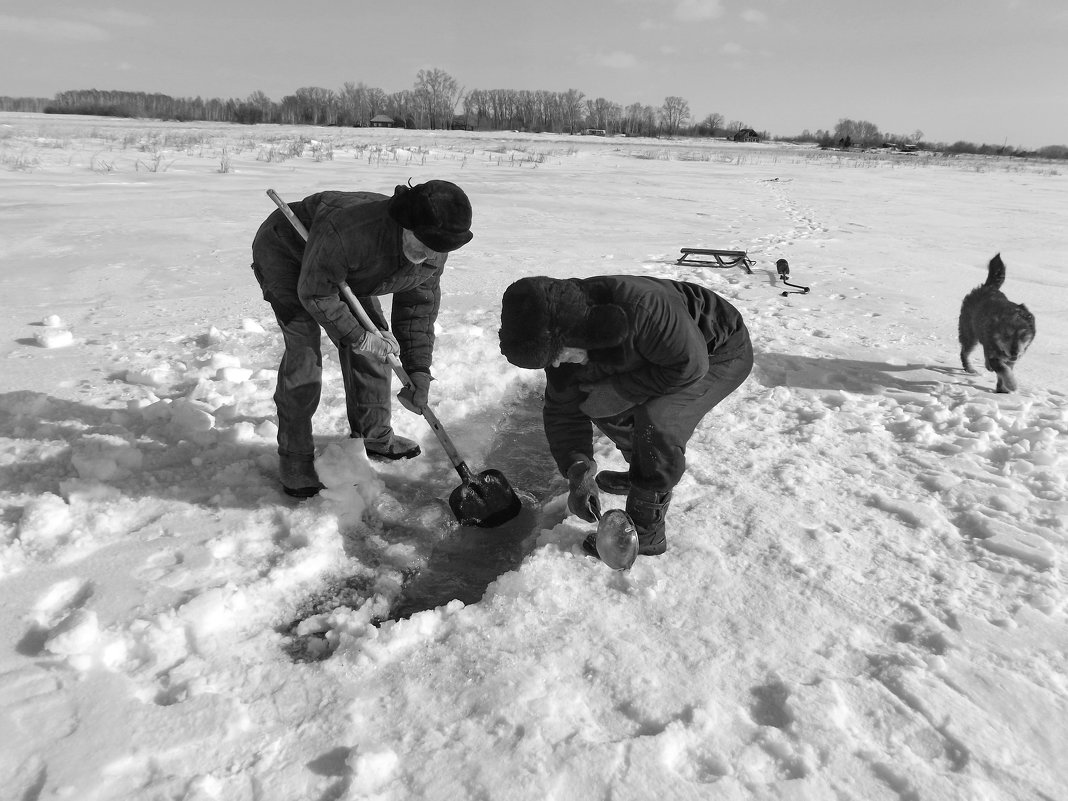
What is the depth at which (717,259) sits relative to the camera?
766 cm

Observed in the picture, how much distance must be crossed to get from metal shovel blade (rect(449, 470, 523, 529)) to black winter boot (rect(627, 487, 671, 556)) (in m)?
0.65

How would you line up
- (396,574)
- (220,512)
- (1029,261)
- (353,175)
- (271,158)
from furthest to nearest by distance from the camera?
(271,158) < (353,175) < (1029,261) < (220,512) < (396,574)

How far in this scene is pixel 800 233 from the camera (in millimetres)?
10109

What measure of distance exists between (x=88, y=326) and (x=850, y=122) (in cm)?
11036

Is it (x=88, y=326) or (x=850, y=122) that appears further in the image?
(x=850, y=122)

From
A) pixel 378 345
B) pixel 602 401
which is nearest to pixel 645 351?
pixel 602 401

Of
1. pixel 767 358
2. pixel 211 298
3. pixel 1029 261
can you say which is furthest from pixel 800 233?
pixel 211 298

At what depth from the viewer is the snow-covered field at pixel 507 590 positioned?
5.59 ft

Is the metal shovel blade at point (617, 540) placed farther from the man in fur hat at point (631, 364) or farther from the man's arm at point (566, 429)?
the man's arm at point (566, 429)

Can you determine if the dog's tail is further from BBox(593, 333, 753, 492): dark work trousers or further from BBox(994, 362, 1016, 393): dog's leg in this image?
BBox(593, 333, 753, 492): dark work trousers

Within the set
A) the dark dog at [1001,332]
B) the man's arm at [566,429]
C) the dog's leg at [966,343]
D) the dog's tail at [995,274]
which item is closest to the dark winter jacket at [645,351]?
the man's arm at [566,429]

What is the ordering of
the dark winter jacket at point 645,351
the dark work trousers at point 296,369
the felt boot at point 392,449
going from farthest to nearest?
the felt boot at point 392,449, the dark work trousers at point 296,369, the dark winter jacket at point 645,351

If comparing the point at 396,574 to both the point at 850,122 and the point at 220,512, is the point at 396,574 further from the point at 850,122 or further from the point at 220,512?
the point at 850,122

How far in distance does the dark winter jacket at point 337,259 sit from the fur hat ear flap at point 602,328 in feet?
3.33
